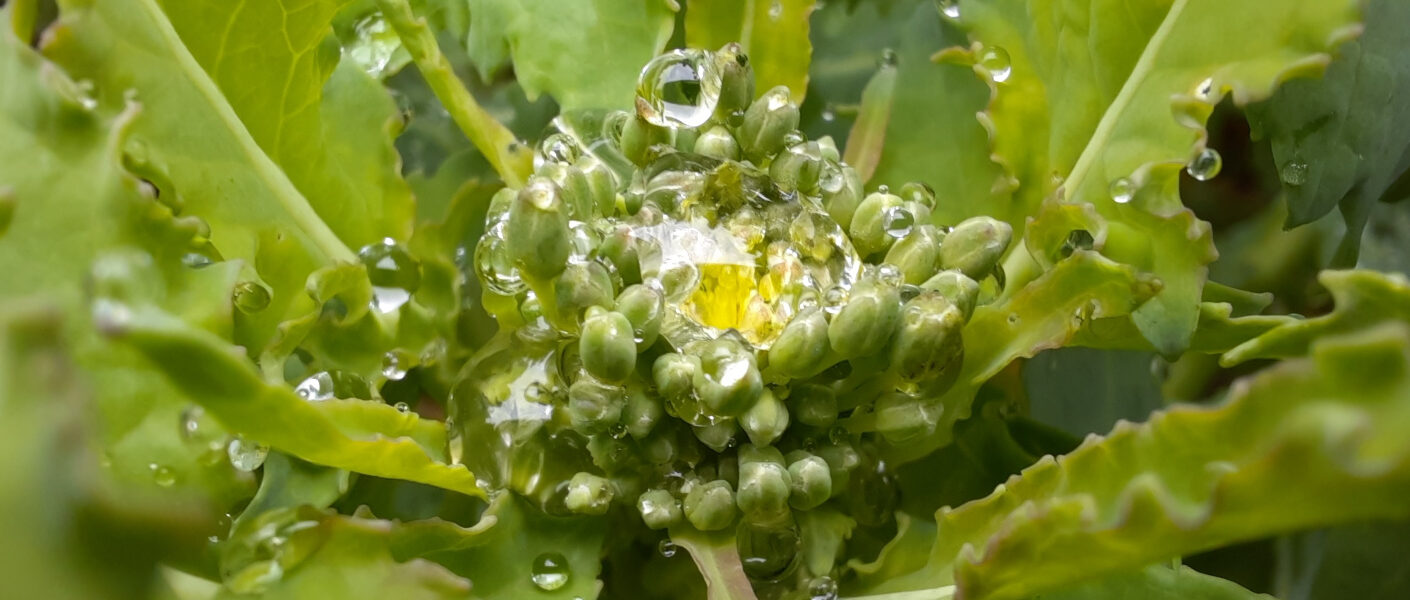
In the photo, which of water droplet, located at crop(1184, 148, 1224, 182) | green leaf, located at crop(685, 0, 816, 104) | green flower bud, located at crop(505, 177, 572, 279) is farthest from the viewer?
green leaf, located at crop(685, 0, 816, 104)

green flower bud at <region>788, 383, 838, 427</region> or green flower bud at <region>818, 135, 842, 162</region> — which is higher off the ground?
green flower bud at <region>818, 135, 842, 162</region>

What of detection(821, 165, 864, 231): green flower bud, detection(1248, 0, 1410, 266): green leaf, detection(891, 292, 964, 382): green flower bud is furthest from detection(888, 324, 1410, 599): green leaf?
detection(1248, 0, 1410, 266): green leaf

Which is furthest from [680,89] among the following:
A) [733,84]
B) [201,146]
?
[201,146]

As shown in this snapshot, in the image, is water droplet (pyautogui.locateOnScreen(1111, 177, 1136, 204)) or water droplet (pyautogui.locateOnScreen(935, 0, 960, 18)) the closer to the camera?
water droplet (pyautogui.locateOnScreen(1111, 177, 1136, 204))

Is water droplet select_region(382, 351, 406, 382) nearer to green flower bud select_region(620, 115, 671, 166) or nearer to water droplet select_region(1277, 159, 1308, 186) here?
green flower bud select_region(620, 115, 671, 166)

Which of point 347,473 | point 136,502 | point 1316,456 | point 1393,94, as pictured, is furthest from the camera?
point 1393,94

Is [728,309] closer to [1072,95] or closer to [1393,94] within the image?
[1072,95]

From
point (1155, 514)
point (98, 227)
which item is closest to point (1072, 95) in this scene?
point (1155, 514)
